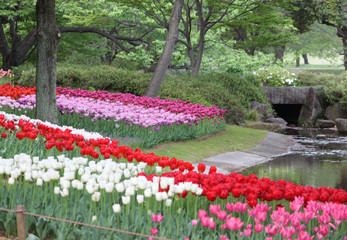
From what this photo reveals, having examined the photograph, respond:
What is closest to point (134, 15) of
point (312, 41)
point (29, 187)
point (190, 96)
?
point (190, 96)

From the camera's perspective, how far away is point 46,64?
11617 mm

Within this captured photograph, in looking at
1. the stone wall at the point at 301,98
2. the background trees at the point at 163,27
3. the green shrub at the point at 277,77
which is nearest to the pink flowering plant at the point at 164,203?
the background trees at the point at 163,27

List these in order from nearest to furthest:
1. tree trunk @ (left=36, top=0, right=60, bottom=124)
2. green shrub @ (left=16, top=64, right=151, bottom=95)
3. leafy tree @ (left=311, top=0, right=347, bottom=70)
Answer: tree trunk @ (left=36, top=0, right=60, bottom=124) → green shrub @ (left=16, top=64, right=151, bottom=95) → leafy tree @ (left=311, top=0, right=347, bottom=70)

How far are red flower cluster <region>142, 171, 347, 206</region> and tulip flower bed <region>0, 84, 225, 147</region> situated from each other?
603cm

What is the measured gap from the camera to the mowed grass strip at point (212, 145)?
11.6 metres

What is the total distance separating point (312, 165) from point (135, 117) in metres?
4.83

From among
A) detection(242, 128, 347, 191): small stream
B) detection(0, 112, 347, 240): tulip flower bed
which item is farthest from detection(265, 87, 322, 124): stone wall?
detection(0, 112, 347, 240): tulip flower bed

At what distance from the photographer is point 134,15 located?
25.2 m

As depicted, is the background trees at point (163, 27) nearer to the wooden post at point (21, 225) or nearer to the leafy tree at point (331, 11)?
the leafy tree at point (331, 11)

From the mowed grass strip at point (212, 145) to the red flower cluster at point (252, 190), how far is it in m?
5.62

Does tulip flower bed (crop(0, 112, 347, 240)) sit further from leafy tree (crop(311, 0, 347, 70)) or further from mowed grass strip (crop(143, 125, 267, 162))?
leafy tree (crop(311, 0, 347, 70))

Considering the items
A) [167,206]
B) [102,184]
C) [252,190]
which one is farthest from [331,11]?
[102,184]

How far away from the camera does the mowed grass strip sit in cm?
1163

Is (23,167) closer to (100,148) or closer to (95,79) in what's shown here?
(100,148)
